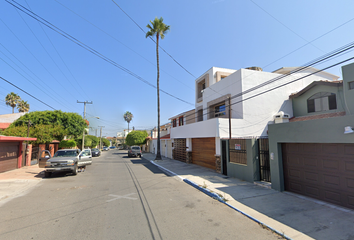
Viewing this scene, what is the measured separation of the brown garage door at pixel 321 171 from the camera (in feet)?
19.1

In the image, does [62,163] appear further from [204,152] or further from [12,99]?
[12,99]

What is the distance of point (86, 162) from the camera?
51.4 feet

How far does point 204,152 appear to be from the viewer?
54.8 feet

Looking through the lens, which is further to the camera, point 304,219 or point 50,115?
point 50,115

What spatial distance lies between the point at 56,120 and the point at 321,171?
26.7 metres

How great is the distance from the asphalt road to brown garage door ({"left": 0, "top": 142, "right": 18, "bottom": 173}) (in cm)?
950

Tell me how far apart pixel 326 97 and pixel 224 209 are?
12.6 meters

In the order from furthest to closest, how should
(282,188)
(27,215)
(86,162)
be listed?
(86,162)
(282,188)
(27,215)

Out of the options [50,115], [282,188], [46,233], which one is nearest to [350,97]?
[282,188]

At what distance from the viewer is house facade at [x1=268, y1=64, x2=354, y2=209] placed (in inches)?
229

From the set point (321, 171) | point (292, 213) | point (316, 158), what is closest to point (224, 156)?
point (316, 158)

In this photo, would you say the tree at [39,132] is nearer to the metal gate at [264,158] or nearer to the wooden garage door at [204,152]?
the wooden garage door at [204,152]

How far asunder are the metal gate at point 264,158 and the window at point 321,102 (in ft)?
24.7

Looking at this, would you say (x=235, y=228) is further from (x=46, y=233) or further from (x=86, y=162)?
(x=86, y=162)
